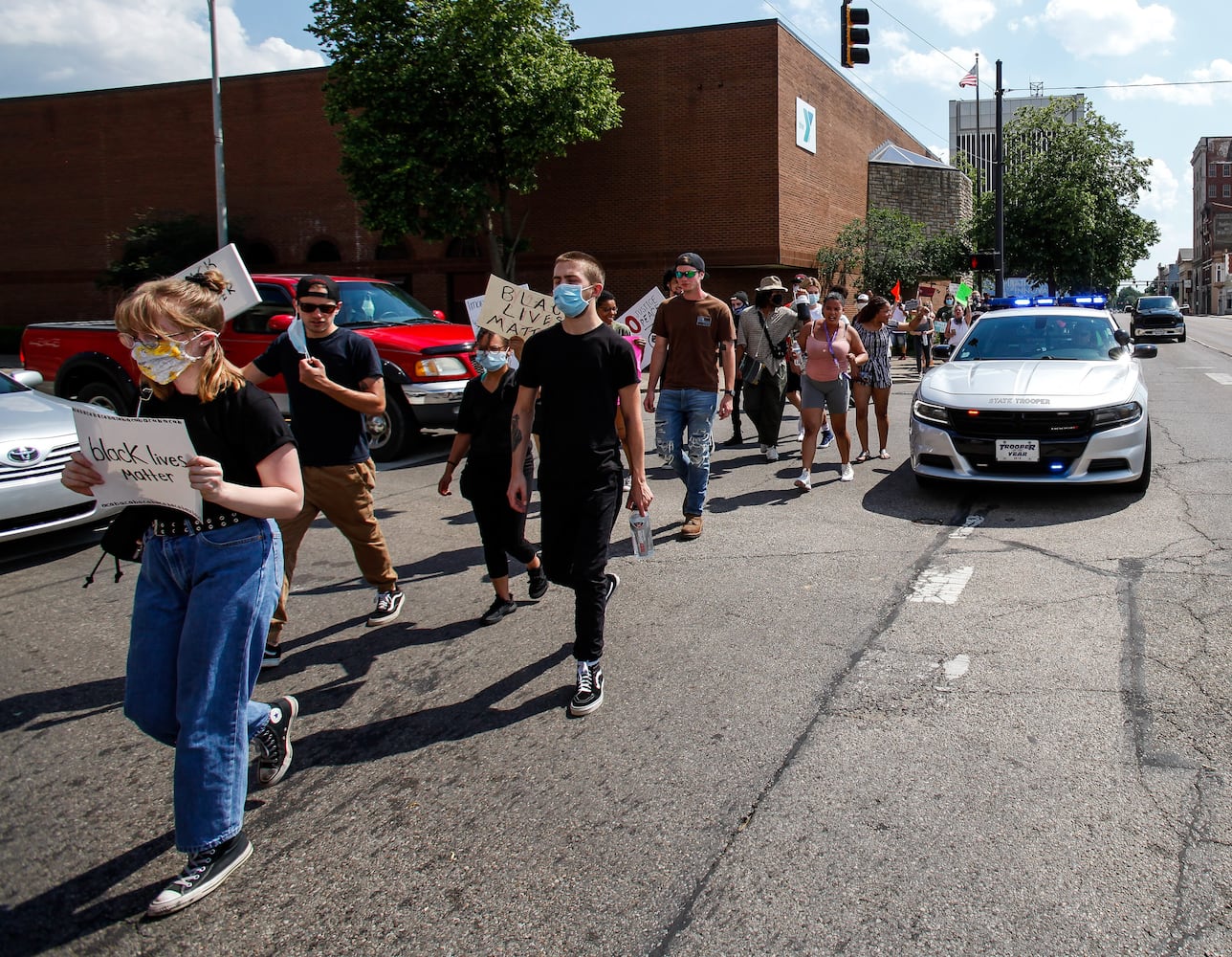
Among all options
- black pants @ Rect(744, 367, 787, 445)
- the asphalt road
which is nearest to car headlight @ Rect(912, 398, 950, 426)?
the asphalt road

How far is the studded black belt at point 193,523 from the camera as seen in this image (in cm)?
295

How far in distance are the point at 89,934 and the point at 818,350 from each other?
715 centimetres

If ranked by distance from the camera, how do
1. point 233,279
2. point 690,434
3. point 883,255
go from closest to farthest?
1. point 233,279
2. point 690,434
3. point 883,255

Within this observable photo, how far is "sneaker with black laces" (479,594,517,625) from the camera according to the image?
17.6 ft

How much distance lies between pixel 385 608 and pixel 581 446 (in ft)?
6.13

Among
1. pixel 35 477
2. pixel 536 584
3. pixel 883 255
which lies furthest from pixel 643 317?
pixel 883 255

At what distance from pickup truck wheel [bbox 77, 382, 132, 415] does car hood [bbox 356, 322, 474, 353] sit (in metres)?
2.99

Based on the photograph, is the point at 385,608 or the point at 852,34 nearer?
the point at 385,608

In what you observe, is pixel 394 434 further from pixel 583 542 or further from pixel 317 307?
pixel 583 542

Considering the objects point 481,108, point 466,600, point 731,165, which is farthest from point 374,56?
point 466,600

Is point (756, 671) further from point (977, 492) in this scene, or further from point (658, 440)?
point (977, 492)

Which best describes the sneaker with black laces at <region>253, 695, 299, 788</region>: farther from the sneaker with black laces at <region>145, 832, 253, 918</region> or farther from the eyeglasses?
the eyeglasses

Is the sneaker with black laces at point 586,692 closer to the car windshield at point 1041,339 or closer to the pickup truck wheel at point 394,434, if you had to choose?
the car windshield at point 1041,339

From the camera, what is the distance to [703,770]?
3.59 m
